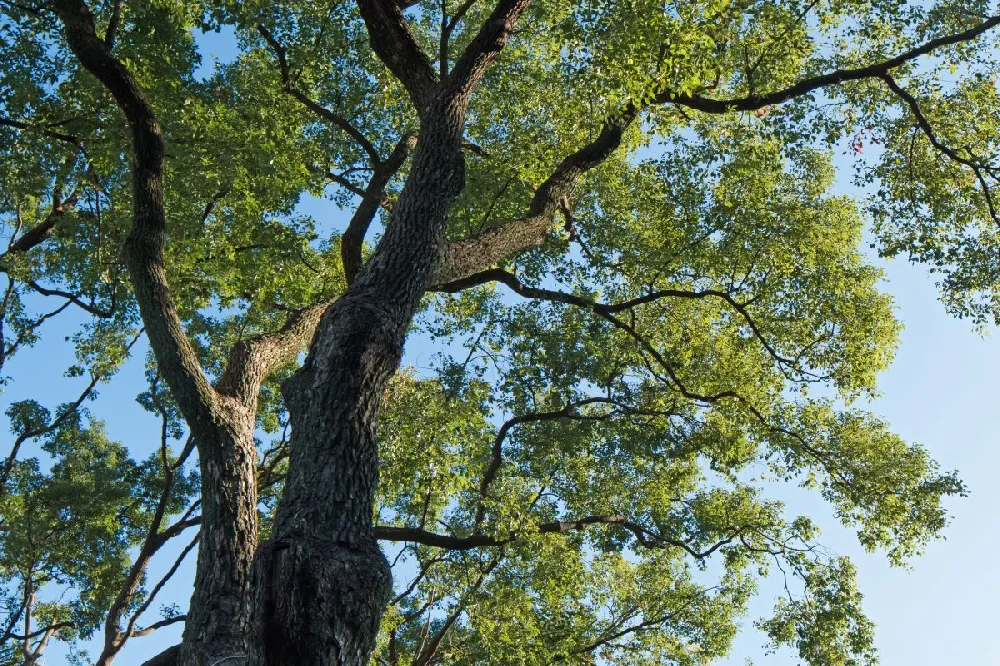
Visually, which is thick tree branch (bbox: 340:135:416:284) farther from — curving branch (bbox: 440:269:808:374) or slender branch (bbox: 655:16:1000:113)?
slender branch (bbox: 655:16:1000:113)

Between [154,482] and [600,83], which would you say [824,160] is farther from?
[154,482]

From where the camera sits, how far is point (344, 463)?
469 cm

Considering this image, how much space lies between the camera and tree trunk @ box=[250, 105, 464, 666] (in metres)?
3.99

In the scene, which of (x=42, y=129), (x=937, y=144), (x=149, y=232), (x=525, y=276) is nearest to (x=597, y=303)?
(x=525, y=276)

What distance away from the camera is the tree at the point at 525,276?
9.73 metres

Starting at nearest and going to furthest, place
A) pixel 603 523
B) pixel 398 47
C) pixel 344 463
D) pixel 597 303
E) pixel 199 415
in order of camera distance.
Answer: pixel 344 463
pixel 199 415
pixel 398 47
pixel 597 303
pixel 603 523

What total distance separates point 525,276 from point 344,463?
8.12 metres

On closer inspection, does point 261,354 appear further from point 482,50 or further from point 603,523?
point 603,523

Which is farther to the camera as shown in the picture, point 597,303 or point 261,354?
point 597,303

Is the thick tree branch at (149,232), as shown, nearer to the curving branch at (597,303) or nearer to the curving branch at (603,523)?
the curving branch at (597,303)

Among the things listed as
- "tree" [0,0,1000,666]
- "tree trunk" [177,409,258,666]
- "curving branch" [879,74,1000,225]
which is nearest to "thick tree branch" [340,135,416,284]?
"tree" [0,0,1000,666]

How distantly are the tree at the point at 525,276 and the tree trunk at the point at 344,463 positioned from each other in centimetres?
136

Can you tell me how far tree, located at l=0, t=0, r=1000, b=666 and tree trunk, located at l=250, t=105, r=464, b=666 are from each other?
53.7 inches

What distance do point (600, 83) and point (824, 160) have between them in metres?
6.58
